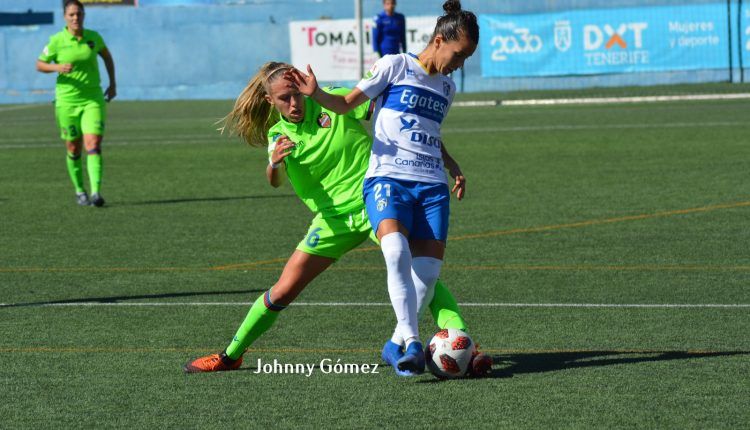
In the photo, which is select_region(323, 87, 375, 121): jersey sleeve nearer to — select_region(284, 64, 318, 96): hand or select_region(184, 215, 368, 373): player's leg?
select_region(284, 64, 318, 96): hand

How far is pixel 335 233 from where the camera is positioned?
696 centimetres

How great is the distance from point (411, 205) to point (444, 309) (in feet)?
1.94

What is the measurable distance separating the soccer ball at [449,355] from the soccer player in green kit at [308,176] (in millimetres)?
198

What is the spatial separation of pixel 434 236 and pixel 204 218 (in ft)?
24.8

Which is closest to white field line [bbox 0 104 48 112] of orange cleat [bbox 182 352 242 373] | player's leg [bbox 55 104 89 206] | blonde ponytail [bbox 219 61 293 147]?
player's leg [bbox 55 104 89 206]

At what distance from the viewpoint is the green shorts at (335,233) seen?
274 inches

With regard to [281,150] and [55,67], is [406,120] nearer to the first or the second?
[281,150]

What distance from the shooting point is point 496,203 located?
14727mm

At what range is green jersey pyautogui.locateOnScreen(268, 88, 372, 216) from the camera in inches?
279

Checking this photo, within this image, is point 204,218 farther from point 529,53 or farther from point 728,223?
point 529,53

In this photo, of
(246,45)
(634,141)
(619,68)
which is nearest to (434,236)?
(634,141)

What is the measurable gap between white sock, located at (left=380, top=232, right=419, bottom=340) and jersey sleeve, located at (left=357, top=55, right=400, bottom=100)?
2.43 ft

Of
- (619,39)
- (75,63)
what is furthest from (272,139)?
(619,39)

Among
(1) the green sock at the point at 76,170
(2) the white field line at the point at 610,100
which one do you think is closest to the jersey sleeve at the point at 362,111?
(1) the green sock at the point at 76,170
